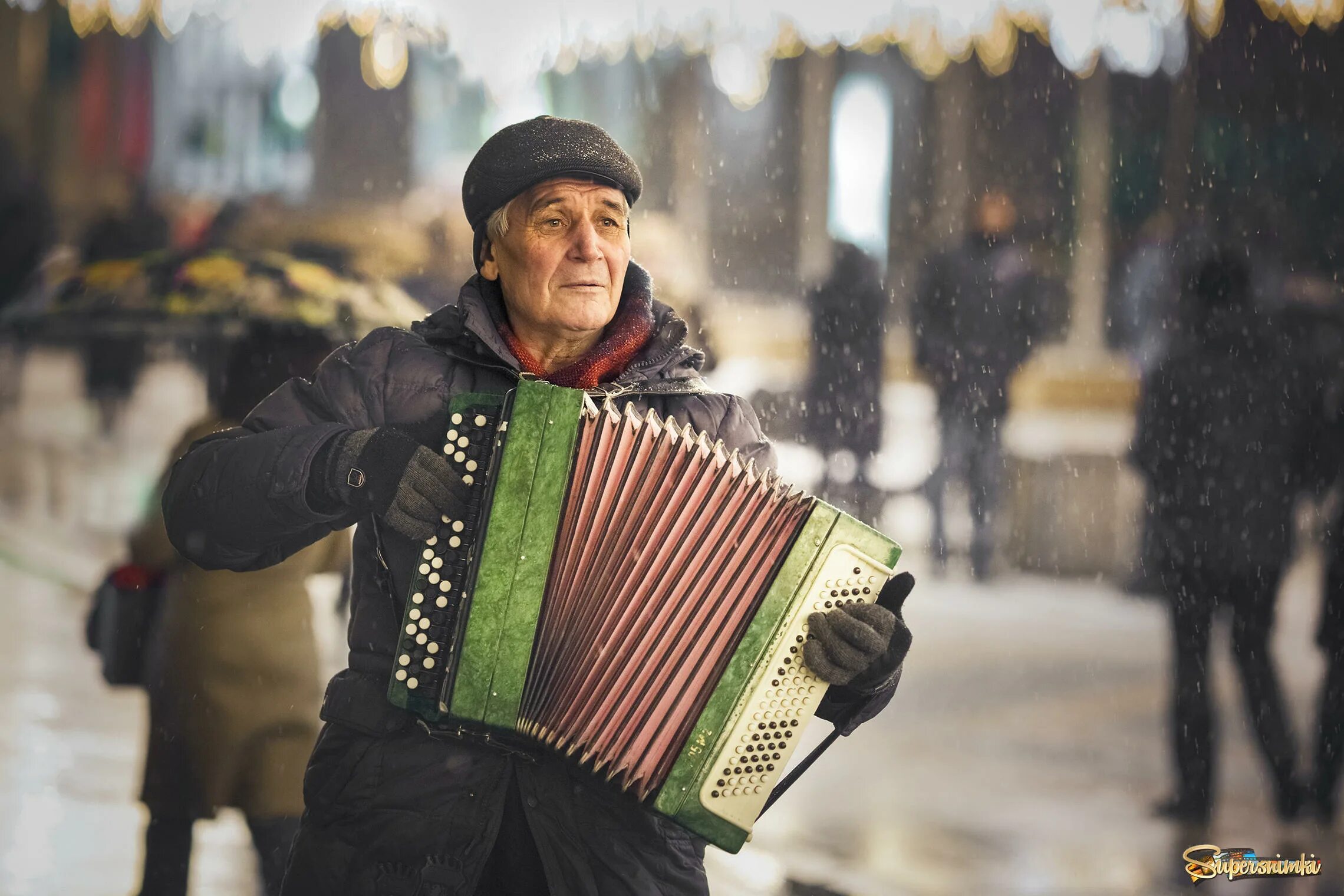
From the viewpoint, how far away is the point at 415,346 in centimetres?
193

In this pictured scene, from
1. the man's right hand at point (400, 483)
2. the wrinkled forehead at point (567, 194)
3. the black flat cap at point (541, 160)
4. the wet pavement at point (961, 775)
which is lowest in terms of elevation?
the wet pavement at point (961, 775)

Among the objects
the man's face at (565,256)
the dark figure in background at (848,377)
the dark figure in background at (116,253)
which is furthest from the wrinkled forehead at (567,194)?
the dark figure in background at (848,377)

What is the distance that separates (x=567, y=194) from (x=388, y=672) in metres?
0.75

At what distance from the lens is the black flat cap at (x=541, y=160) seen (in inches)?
75.2

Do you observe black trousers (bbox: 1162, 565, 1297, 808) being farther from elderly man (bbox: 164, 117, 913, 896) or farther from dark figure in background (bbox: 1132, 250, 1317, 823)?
elderly man (bbox: 164, 117, 913, 896)

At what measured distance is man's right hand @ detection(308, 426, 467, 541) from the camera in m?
1.72

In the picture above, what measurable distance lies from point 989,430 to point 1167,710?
1.09m

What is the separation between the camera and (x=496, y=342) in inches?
74.2

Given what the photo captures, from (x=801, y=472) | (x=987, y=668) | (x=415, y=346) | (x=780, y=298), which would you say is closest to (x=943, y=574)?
(x=987, y=668)

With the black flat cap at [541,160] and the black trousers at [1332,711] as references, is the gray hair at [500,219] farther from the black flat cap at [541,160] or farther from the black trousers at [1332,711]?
the black trousers at [1332,711]

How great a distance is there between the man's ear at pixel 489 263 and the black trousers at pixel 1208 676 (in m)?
2.79

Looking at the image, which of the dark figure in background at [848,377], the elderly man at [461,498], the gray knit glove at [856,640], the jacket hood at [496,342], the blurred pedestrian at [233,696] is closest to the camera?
the gray knit glove at [856,640]

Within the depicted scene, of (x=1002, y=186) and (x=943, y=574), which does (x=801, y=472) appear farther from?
(x=1002, y=186)

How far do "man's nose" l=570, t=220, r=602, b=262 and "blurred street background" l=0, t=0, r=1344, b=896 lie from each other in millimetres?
2147
